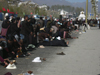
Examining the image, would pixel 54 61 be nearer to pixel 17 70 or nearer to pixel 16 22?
pixel 17 70

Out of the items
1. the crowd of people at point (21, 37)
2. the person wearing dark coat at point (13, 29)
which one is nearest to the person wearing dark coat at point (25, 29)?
the crowd of people at point (21, 37)

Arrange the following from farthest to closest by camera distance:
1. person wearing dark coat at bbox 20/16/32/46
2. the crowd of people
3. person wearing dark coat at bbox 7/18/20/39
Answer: person wearing dark coat at bbox 20/16/32/46, person wearing dark coat at bbox 7/18/20/39, the crowd of people

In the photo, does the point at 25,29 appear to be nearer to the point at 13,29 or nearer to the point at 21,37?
the point at 21,37

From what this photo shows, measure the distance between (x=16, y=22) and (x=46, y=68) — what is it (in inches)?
226

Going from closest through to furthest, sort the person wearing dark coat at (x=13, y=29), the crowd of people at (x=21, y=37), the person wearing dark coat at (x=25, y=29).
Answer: the crowd of people at (x=21, y=37) < the person wearing dark coat at (x=13, y=29) < the person wearing dark coat at (x=25, y=29)

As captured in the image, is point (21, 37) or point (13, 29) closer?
point (13, 29)

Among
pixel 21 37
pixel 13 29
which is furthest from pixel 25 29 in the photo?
pixel 13 29

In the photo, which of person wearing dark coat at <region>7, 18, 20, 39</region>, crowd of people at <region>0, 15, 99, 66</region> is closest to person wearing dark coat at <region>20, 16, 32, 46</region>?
crowd of people at <region>0, 15, 99, 66</region>

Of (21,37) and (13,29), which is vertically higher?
(13,29)

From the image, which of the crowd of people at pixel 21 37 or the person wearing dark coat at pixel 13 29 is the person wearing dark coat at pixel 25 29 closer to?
the crowd of people at pixel 21 37

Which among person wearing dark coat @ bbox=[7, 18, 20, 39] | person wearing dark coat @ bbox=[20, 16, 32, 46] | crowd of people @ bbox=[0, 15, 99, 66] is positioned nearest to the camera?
crowd of people @ bbox=[0, 15, 99, 66]

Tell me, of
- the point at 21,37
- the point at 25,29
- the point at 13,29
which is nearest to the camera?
the point at 13,29

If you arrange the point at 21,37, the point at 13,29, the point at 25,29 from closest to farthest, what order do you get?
the point at 13,29
the point at 21,37
the point at 25,29

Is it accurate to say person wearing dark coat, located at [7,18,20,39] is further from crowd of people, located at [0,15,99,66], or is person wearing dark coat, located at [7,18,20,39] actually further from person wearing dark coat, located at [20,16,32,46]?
person wearing dark coat, located at [20,16,32,46]
